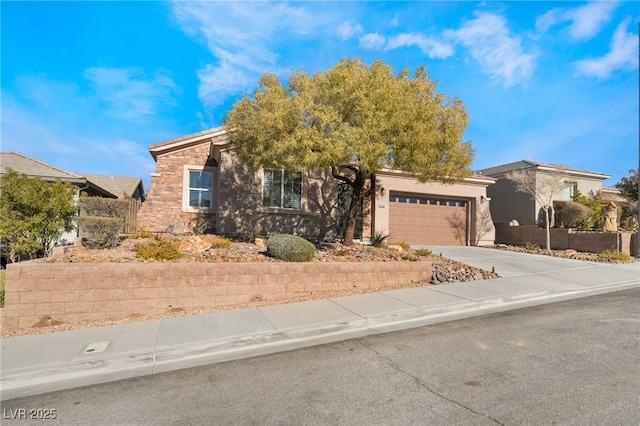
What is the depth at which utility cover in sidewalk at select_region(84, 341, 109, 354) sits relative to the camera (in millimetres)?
5781

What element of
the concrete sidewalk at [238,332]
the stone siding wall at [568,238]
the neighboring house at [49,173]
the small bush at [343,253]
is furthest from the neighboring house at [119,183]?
the stone siding wall at [568,238]

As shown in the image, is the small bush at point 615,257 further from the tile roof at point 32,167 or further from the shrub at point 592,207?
the tile roof at point 32,167

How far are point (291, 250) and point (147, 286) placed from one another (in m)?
3.53

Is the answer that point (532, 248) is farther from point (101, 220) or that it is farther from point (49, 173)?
point (49, 173)

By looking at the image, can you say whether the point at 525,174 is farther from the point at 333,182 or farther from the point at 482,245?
the point at 333,182

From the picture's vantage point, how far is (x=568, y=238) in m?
18.8

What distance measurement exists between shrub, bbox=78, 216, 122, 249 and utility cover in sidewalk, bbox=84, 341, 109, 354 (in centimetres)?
501

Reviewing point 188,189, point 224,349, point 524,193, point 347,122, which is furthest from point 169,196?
point 524,193

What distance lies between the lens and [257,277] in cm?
886

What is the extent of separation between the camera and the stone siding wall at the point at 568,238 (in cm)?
1666

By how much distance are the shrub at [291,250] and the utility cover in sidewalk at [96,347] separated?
461cm

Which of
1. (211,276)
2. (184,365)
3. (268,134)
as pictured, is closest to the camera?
(184,365)

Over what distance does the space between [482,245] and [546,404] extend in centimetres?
1722

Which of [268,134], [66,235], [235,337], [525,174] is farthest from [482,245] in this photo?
[66,235]
